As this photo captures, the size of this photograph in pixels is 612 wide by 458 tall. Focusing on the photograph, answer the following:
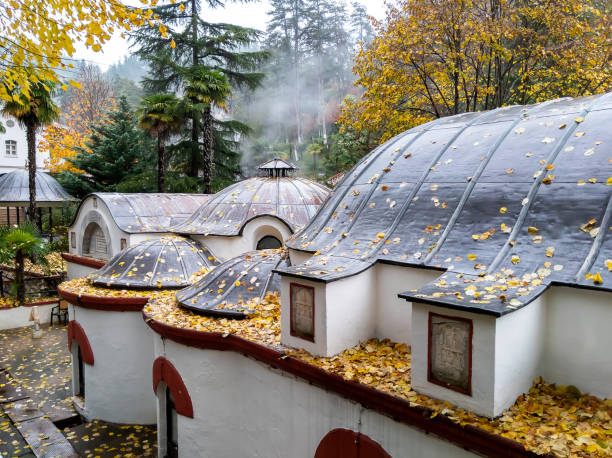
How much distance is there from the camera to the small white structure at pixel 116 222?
17.2 metres

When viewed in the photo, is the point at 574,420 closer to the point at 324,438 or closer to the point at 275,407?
the point at 324,438

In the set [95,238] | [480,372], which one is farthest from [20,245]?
[480,372]

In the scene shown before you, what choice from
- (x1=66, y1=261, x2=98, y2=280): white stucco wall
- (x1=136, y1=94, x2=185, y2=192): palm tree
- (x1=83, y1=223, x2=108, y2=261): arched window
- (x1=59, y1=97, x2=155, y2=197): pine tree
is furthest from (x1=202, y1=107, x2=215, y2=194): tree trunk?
(x1=66, y1=261, x2=98, y2=280): white stucco wall

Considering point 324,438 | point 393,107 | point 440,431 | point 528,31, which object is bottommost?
point 324,438

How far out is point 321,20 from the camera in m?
49.5

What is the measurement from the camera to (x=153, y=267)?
37.4ft

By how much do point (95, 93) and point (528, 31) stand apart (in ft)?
146

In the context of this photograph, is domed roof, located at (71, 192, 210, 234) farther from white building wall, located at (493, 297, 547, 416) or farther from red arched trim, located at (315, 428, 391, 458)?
white building wall, located at (493, 297, 547, 416)

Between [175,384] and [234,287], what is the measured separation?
2.07m

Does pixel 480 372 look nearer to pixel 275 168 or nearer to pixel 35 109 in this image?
pixel 275 168

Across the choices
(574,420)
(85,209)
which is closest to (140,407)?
(574,420)

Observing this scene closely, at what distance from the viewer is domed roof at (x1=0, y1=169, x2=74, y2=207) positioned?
29.7m

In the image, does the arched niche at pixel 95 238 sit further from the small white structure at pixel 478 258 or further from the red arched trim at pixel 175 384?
the small white structure at pixel 478 258

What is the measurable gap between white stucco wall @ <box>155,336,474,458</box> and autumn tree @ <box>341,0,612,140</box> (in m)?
12.7
